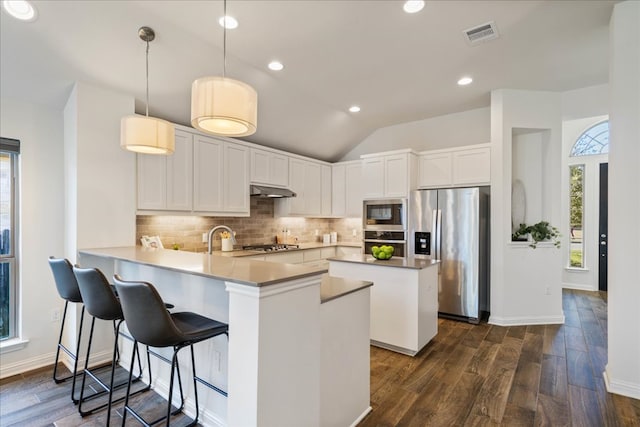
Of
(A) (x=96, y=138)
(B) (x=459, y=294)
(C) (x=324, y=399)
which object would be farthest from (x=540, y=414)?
(A) (x=96, y=138)

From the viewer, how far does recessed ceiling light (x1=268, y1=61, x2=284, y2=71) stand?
3408 millimetres

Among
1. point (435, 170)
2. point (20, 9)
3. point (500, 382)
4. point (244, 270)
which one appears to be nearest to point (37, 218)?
point (20, 9)

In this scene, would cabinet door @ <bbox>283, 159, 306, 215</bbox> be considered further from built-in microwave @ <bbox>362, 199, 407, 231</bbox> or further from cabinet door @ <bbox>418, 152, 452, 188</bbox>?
cabinet door @ <bbox>418, 152, 452, 188</bbox>

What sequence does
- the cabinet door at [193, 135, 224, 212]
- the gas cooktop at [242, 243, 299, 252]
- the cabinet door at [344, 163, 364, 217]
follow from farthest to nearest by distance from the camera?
the cabinet door at [344, 163, 364, 217] < the gas cooktop at [242, 243, 299, 252] < the cabinet door at [193, 135, 224, 212]

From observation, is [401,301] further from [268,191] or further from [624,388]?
[268,191]

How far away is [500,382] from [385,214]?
110 inches

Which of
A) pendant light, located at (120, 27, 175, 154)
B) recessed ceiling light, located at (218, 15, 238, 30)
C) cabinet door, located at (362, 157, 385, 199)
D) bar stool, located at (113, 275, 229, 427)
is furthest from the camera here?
cabinet door, located at (362, 157, 385, 199)

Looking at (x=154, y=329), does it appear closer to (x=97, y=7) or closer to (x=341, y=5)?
(x=97, y=7)

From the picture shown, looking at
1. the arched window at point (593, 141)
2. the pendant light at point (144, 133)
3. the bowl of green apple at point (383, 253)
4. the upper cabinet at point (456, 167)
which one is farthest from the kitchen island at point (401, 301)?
the arched window at point (593, 141)

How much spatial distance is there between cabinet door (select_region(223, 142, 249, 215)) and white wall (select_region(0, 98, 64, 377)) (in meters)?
1.70

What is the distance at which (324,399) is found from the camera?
183 centimetres

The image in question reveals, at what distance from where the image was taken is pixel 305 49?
10.3ft


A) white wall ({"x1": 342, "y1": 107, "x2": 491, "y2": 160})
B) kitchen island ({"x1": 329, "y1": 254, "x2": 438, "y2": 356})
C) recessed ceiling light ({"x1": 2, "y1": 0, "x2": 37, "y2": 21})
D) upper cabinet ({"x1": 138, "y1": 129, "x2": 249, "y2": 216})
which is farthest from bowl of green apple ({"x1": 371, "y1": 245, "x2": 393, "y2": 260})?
recessed ceiling light ({"x1": 2, "y1": 0, "x2": 37, "y2": 21})

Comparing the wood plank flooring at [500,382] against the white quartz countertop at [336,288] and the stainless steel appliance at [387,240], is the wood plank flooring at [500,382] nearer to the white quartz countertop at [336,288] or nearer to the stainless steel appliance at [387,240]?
→ the white quartz countertop at [336,288]
